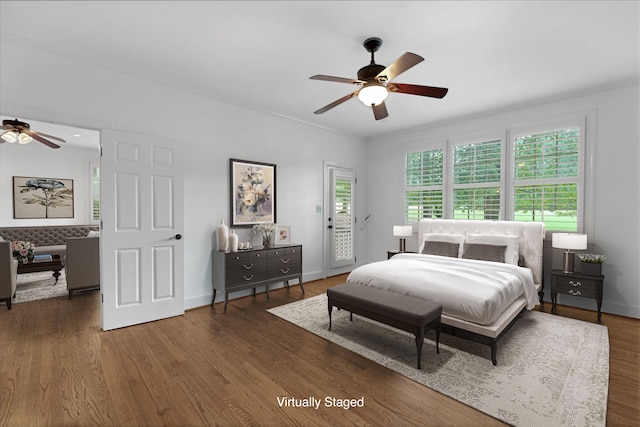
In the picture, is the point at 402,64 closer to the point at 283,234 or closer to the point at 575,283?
the point at 283,234

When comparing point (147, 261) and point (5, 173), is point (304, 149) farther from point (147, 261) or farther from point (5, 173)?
point (5, 173)

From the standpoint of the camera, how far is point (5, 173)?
261 inches

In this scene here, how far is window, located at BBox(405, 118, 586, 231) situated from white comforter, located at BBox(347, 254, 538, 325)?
4.41 feet

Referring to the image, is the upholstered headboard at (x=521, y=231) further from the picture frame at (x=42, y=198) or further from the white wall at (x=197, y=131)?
the picture frame at (x=42, y=198)

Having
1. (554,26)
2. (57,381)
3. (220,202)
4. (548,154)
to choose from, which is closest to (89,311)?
(57,381)

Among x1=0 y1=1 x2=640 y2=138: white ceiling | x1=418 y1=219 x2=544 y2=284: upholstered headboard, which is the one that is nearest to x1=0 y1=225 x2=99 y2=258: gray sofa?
x1=0 y1=1 x2=640 y2=138: white ceiling

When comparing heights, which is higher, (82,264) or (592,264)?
(592,264)

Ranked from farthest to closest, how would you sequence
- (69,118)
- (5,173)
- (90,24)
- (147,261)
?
(5,173)
(147,261)
(69,118)
(90,24)

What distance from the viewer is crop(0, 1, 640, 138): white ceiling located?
2449 millimetres

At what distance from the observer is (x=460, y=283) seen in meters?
3.04

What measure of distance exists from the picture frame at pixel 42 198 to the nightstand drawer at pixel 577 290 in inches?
393

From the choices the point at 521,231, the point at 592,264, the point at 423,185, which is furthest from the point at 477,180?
the point at 592,264

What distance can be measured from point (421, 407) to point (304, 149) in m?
4.42

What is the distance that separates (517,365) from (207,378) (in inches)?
105
